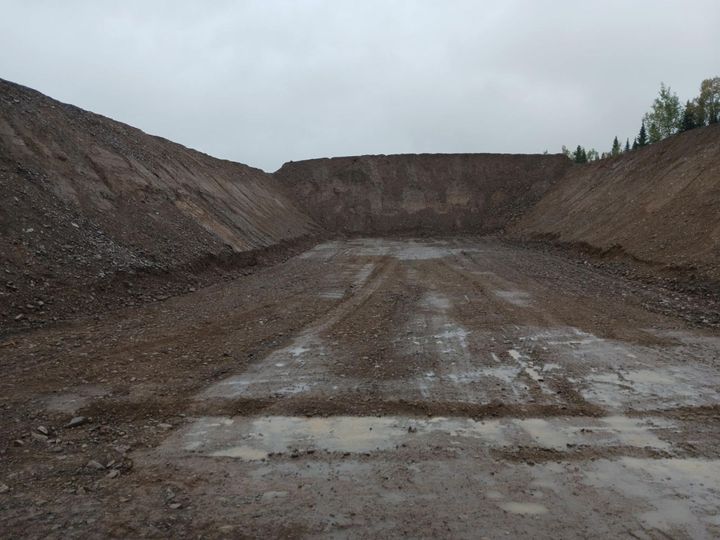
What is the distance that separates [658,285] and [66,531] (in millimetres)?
12412

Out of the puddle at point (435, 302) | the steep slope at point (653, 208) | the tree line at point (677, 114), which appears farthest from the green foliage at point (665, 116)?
the puddle at point (435, 302)

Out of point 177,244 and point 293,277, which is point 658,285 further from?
point 177,244

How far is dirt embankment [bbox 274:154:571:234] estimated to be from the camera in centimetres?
3491

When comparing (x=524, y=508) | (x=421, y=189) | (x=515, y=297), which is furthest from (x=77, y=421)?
(x=421, y=189)

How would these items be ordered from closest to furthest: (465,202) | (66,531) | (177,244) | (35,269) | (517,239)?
(66,531)
(35,269)
(177,244)
(517,239)
(465,202)

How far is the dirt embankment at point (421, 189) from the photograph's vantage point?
115 ft

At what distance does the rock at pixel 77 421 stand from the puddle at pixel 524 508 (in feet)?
12.4

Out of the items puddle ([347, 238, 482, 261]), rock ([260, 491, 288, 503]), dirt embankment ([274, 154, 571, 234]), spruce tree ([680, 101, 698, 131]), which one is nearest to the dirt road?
rock ([260, 491, 288, 503])

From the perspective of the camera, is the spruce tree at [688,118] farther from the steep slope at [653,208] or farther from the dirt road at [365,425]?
the dirt road at [365,425]

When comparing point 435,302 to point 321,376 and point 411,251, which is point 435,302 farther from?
point 411,251

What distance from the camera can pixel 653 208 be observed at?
56.0 feet

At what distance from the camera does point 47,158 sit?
12.9 m

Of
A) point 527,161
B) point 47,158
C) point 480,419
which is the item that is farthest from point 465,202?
point 480,419

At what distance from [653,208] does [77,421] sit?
17.6m
